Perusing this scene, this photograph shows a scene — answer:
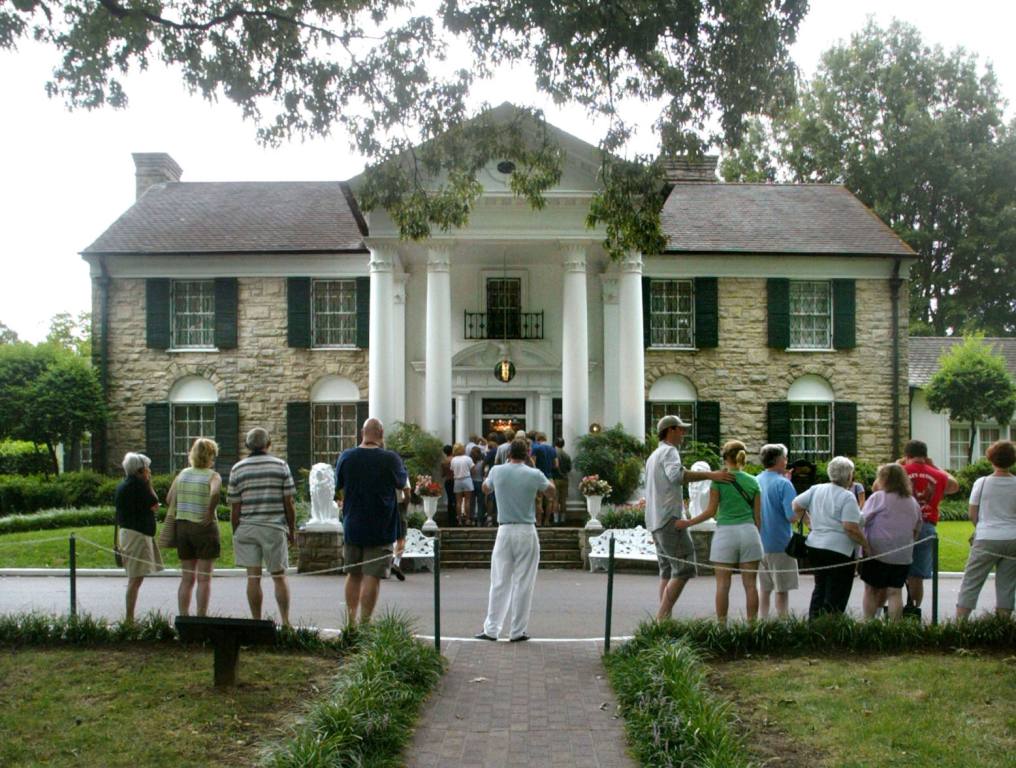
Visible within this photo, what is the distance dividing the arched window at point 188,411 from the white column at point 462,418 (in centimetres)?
Result: 600

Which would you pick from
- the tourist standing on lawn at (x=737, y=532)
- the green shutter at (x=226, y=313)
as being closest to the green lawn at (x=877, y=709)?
the tourist standing on lawn at (x=737, y=532)

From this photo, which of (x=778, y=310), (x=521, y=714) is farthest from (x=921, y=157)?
(x=521, y=714)

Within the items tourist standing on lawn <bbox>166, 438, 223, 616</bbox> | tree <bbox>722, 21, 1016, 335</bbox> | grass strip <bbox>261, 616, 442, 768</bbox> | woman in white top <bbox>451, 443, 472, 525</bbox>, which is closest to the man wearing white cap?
grass strip <bbox>261, 616, 442, 768</bbox>

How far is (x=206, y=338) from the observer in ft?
82.5

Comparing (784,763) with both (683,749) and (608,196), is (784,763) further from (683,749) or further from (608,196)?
(608,196)

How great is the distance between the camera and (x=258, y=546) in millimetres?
8898

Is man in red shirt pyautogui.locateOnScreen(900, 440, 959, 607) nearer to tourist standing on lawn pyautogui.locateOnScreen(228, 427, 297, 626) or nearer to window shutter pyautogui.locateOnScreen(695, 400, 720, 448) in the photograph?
tourist standing on lawn pyautogui.locateOnScreen(228, 427, 297, 626)

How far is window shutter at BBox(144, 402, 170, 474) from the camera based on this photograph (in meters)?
24.8

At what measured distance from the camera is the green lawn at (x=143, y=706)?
5711mm

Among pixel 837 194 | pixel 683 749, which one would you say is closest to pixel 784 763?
pixel 683 749

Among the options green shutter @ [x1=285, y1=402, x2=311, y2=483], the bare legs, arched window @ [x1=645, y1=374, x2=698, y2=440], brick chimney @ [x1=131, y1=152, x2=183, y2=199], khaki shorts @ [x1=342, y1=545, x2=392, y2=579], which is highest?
brick chimney @ [x1=131, y1=152, x2=183, y2=199]

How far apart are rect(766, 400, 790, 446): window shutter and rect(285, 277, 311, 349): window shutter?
36.0 ft

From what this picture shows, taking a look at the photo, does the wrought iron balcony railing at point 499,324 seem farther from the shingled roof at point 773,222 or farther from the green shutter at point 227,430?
the green shutter at point 227,430

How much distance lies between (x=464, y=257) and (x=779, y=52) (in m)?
13.4
